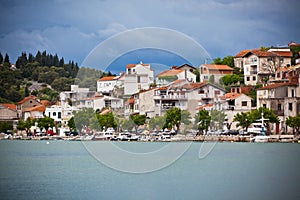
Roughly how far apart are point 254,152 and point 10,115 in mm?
34609

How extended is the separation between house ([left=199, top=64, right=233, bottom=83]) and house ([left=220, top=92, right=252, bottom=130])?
4.31 m

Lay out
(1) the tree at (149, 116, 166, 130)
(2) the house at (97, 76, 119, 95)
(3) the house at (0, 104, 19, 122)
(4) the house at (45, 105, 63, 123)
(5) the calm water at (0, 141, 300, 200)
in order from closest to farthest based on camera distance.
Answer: (5) the calm water at (0, 141, 300, 200) → (1) the tree at (149, 116, 166, 130) → (2) the house at (97, 76, 119, 95) → (4) the house at (45, 105, 63, 123) → (3) the house at (0, 104, 19, 122)

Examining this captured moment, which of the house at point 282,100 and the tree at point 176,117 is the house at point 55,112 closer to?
the tree at point 176,117

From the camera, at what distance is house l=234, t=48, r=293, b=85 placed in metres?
50.1

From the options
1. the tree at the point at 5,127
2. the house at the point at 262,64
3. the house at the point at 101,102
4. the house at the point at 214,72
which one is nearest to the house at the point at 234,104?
the house at the point at 214,72

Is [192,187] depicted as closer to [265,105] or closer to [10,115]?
[265,105]

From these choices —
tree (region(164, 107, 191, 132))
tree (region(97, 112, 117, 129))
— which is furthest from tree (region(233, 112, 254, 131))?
tree (region(97, 112, 117, 129))

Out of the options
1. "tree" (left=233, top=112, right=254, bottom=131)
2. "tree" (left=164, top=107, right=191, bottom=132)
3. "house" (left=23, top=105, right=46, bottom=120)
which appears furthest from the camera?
"house" (left=23, top=105, right=46, bottom=120)

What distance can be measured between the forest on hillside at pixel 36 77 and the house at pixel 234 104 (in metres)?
33.9

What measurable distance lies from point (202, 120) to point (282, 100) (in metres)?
5.52

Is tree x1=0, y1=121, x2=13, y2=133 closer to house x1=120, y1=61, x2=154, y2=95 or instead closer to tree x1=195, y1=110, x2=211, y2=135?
house x1=120, y1=61, x2=154, y2=95

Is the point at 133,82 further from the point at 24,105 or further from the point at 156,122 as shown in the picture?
the point at 24,105

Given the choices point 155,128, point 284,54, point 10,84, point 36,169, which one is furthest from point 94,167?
point 10,84

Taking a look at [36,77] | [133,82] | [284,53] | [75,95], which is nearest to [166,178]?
[133,82]
